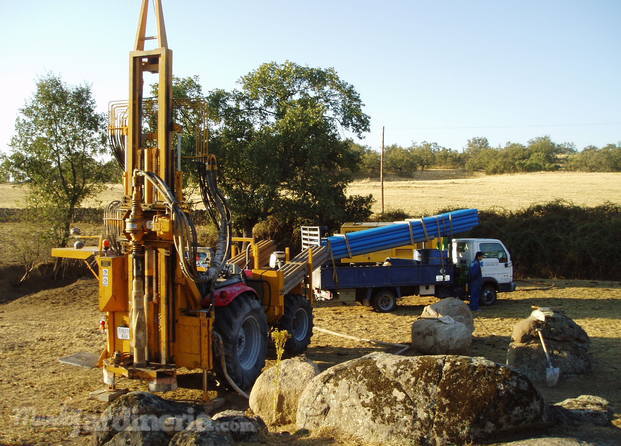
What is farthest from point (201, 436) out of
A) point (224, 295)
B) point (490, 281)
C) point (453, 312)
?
point (490, 281)

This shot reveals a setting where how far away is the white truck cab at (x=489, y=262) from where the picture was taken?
1703 cm

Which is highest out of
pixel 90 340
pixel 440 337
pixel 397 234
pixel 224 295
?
pixel 397 234

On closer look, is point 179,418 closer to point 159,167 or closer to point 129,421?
point 129,421

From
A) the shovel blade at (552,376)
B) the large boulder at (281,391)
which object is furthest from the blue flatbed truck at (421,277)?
the large boulder at (281,391)

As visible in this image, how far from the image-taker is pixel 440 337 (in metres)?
10.3

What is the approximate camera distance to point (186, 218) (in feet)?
23.4

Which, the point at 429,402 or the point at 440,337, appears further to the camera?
the point at 440,337

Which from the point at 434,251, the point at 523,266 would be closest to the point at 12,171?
the point at 434,251

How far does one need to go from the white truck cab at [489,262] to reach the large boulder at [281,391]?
1136 cm

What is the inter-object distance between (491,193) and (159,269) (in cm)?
3866

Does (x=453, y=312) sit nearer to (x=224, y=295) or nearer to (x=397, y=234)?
(x=397, y=234)

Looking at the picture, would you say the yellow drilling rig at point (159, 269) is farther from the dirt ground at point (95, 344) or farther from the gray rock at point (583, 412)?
the gray rock at point (583, 412)

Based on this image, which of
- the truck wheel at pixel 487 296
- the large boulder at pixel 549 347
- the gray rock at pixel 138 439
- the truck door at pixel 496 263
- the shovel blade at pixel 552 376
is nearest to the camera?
the gray rock at pixel 138 439

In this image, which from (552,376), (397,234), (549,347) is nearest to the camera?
(552,376)
